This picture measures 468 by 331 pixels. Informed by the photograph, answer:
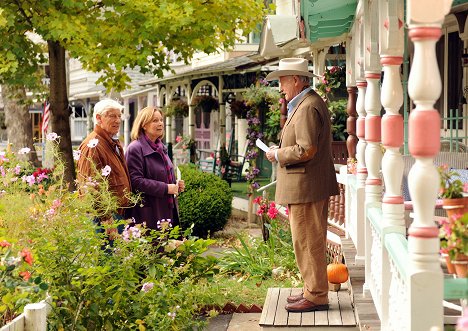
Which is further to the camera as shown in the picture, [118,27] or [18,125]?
[18,125]

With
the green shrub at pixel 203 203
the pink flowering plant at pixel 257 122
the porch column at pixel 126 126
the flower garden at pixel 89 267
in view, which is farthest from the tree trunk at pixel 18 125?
the flower garden at pixel 89 267

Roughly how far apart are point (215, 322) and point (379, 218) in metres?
3.27

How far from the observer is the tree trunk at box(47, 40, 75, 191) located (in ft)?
54.5

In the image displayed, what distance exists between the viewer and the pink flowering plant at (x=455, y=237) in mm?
4273

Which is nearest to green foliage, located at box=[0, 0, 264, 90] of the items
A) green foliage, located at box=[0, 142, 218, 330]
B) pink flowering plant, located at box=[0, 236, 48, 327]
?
green foliage, located at box=[0, 142, 218, 330]

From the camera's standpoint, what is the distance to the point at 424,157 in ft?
13.9

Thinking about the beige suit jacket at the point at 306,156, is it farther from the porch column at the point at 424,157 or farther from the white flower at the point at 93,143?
the porch column at the point at 424,157

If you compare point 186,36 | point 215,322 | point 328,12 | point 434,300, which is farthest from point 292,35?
point 434,300

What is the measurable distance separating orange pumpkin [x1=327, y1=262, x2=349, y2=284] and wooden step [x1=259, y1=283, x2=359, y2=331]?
0.47m

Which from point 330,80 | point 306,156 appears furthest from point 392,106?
point 330,80

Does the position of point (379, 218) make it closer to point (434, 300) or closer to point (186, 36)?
point (434, 300)

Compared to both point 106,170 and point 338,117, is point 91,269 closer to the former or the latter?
point 106,170

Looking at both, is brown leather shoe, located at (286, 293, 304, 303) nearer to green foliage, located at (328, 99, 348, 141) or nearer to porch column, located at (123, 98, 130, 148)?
green foliage, located at (328, 99, 348, 141)

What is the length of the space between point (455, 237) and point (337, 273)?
426cm
